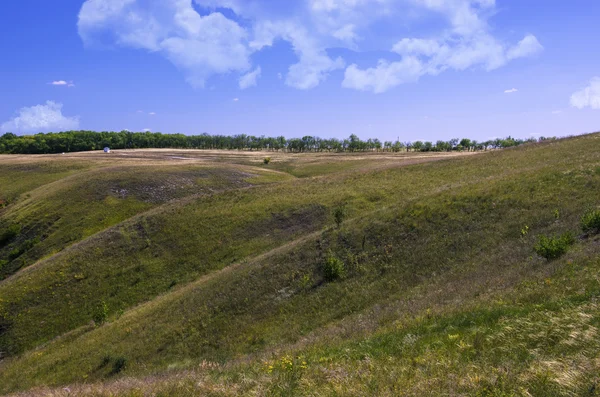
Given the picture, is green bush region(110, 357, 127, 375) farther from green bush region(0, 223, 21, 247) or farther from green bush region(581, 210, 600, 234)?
green bush region(0, 223, 21, 247)

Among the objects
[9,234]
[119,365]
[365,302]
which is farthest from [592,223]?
[9,234]

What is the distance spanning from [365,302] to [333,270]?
4.49 m

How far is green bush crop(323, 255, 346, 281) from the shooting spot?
82.4 feet

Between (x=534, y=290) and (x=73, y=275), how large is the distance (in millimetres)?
45237

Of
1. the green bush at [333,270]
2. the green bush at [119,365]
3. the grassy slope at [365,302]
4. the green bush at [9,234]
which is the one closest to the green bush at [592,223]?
the grassy slope at [365,302]

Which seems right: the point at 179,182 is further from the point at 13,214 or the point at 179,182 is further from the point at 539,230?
Result: the point at 539,230

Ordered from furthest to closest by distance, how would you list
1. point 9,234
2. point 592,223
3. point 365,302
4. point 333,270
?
point 9,234
point 333,270
point 365,302
point 592,223

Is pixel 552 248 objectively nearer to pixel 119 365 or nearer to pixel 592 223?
pixel 592 223

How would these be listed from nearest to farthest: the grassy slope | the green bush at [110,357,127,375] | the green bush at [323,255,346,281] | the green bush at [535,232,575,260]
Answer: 1. the grassy slope
2. the green bush at [535,232,575,260]
3. the green bush at [110,357,127,375]
4. the green bush at [323,255,346,281]

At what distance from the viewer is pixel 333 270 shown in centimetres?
2516

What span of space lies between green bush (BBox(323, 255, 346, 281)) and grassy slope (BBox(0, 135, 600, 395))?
2.49 feet

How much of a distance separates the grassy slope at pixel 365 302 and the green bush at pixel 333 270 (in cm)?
76

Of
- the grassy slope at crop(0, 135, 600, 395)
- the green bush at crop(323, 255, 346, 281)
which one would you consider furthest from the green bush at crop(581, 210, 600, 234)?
the green bush at crop(323, 255, 346, 281)

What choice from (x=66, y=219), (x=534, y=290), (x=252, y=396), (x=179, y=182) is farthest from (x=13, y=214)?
(x=534, y=290)
